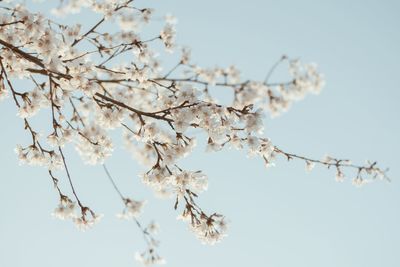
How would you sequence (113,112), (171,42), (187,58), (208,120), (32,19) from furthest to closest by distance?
(187,58) < (171,42) < (113,112) < (32,19) < (208,120)

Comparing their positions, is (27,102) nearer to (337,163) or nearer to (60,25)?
(60,25)

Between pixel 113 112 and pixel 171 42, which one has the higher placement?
pixel 171 42

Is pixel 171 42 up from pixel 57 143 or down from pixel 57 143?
up

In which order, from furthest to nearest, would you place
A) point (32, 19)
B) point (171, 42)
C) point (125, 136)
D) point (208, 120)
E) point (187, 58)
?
point (125, 136) → point (187, 58) → point (171, 42) → point (32, 19) → point (208, 120)

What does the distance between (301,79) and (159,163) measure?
187cm

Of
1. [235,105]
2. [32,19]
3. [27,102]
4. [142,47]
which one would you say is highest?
[142,47]

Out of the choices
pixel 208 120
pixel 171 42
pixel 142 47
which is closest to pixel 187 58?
pixel 171 42

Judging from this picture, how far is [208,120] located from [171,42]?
1.94m

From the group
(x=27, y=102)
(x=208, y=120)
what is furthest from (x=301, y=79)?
(x=27, y=102)

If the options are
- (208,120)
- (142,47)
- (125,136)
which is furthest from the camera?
(125,136)

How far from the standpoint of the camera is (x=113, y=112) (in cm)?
404

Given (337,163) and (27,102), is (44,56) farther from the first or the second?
(337,163)

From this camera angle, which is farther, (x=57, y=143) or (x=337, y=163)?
(x=337, y=163)

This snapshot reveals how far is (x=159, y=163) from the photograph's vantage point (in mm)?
3641
